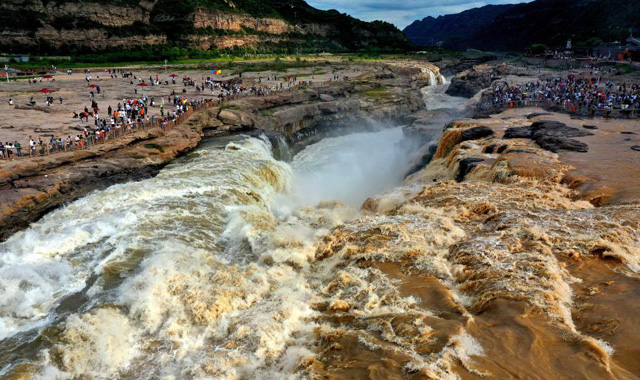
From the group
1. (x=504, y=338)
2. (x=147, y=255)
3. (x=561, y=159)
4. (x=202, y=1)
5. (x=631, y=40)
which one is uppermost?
(x=202, y=1)

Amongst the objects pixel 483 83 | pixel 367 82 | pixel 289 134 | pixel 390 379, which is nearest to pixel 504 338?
pixel 390 379

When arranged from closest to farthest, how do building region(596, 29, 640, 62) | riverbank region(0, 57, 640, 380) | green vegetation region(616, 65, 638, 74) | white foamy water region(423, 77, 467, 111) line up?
riverbank region(0, 57, 640, 380), green vegetation region(616, 65, 638, 74), white foamy water region(423, 77, 467, 111), building region(596, 29, 640, 62)

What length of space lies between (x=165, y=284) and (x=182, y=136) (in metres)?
16.7

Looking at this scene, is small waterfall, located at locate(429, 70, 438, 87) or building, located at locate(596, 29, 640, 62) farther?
small waterfall, located at locate(429, 70, 438, 87)

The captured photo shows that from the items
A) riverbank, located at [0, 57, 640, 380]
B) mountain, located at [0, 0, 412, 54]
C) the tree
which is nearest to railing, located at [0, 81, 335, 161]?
riverbank, located at [0, 57, 640, 380]

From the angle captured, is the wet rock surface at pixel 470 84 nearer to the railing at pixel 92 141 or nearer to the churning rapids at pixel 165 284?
the railing at pixel 92 141

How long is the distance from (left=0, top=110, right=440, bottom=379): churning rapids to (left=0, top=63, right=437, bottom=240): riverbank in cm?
95

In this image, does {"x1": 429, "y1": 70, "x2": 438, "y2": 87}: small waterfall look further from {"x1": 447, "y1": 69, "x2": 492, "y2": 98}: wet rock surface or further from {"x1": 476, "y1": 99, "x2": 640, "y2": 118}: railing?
{"x1": 476, "y1": 99, "x2": 640, "y2": 118}: railing

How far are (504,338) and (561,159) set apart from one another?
50.3 ft

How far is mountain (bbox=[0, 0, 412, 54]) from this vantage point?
258ft

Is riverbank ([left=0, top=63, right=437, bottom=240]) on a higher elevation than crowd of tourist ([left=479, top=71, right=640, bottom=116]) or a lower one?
lower

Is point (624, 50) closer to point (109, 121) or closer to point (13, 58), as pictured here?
point (109, 121)

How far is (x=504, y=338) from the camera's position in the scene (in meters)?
9.15

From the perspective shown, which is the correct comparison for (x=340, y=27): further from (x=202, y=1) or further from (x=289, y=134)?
(x=289, y=134)
